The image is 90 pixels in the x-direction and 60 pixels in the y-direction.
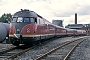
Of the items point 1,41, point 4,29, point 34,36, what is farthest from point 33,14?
point 1,41

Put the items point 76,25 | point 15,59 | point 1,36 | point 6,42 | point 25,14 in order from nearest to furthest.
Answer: point 15,59, point 25,14, point 1,36, point 6,42, point 76,25

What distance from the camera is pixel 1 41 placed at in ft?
81.7

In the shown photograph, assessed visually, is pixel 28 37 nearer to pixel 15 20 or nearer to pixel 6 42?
pixel 15 20

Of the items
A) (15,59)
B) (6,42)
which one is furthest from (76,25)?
(15,59)

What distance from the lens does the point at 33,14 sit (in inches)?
749

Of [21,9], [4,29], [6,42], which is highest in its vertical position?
[21,9]

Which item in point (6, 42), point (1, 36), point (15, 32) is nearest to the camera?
point (15, 32)

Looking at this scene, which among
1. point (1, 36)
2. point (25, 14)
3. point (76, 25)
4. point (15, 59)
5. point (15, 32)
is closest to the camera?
point (15, 59)

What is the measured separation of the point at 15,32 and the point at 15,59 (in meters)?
5.88

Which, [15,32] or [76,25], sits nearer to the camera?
[15,32]

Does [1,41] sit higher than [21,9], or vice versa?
[21,9]

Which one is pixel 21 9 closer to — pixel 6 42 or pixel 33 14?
pixel 33 14

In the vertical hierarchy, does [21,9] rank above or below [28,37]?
above

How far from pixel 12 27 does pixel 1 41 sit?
7.48 meters
